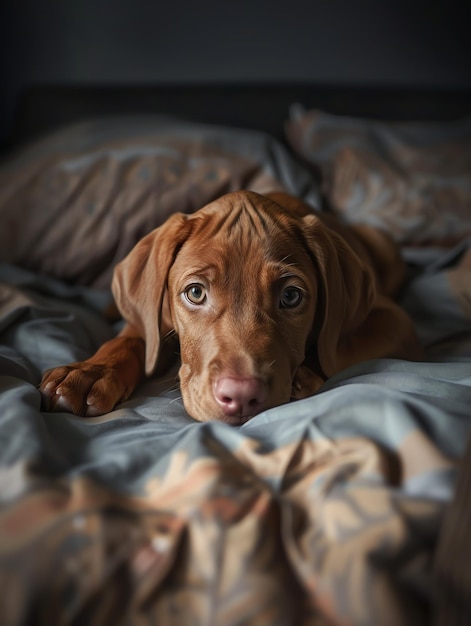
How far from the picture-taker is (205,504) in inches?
51.5

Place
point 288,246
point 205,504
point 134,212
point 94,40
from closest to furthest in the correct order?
point 205,504 < point 288,246 < point 134,212 < point 94,40

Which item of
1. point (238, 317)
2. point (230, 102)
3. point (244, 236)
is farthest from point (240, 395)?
point (230, 102)

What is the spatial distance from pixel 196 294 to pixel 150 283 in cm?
22

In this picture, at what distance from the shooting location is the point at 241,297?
A: 205 centimetres

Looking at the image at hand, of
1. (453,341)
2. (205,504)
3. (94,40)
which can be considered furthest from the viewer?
(94,40)

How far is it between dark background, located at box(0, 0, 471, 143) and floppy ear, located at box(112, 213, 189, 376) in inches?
106

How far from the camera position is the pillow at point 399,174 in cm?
357

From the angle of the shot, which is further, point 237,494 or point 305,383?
point 305,383

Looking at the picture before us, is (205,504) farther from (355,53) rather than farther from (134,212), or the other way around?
(355,53)

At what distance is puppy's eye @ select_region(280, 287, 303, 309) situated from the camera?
84.9 inches

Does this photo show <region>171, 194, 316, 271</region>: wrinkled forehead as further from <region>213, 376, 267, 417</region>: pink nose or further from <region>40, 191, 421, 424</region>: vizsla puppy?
<region>213, 376, 267, 417</region>: pink nose

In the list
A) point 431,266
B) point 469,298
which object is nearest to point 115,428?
point 469,298

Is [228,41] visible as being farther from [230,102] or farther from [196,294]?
[196,294]

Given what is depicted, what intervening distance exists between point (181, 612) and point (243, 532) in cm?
18
